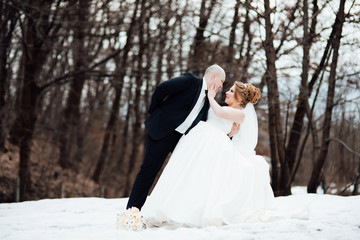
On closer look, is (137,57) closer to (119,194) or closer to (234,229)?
(119,194)

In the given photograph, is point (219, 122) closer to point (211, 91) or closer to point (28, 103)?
point (211, 91)

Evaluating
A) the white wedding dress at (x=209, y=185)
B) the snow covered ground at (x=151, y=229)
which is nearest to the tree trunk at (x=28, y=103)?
the snow covered ground at (x=151, y=229)

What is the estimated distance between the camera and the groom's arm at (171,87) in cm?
472

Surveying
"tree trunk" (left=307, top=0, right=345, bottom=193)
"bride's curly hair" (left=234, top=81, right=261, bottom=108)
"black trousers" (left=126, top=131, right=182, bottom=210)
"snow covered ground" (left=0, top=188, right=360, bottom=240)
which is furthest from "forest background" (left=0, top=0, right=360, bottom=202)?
"black trousers" (left=126, top=131, right=182, bottom=210)

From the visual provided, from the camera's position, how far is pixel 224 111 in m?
4.80

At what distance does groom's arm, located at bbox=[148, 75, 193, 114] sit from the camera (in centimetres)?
472

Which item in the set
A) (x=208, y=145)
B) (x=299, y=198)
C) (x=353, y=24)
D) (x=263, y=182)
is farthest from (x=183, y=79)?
(x=353, y=24)

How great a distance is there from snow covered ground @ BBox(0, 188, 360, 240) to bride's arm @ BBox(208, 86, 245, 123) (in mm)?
1283

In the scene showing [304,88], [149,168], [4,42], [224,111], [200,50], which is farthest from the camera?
[200,50]

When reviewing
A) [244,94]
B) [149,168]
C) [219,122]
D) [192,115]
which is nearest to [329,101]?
[244,94]

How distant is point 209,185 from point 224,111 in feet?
3.01

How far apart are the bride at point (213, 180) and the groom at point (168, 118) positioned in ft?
0.37

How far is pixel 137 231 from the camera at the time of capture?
13.5 feet

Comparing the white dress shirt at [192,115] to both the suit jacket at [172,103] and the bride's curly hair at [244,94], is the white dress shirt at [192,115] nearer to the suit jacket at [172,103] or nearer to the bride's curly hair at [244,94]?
the suit jacket at [172,103]
